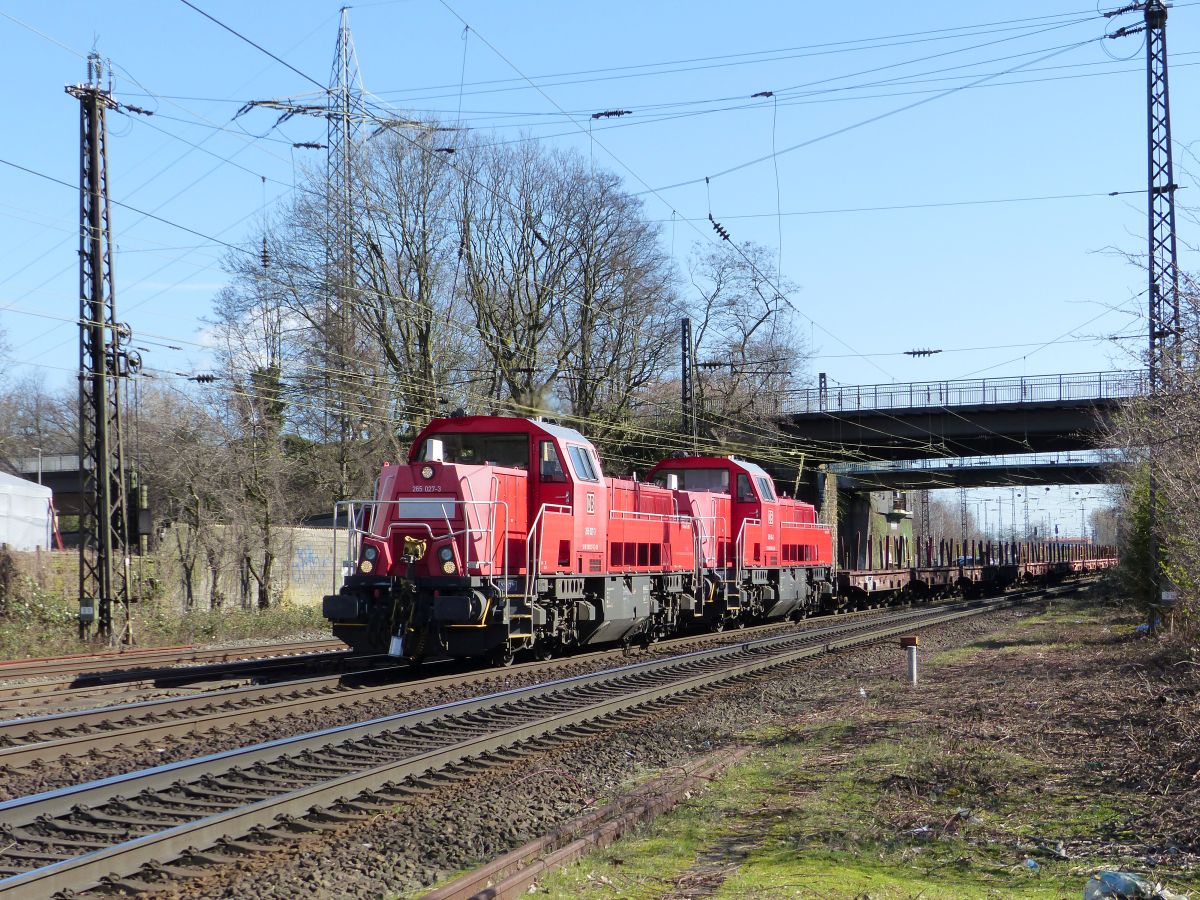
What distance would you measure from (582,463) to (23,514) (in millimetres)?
25400

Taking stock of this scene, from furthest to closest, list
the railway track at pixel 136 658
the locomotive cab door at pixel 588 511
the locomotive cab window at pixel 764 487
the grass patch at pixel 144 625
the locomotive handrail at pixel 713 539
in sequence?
the locomotive cab window at pixel 764 487 < the locomotive handrail at pixel 713 539 < the grass patch at pixel 144 625 < the railway track at pixel 136 658 < the locomotive cab door at pixel 588 511

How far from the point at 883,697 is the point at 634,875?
8.07 meters

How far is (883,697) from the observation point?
1402cm

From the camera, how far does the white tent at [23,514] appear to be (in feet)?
116

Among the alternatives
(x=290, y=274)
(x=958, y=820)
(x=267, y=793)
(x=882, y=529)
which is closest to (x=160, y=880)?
(x=267, y=793)

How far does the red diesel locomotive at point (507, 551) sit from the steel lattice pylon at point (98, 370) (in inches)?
309

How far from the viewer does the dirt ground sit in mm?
6426

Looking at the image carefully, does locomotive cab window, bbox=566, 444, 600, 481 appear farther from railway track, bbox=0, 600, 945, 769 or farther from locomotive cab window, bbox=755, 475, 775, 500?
locomotive cab window, bbox=755, 475, 775, 500

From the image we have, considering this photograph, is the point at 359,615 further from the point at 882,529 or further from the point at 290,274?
the point at 882,529

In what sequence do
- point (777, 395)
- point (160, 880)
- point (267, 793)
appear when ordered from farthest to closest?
1. point (777, 395)
2. point (267, 793)
3. point (160, 880)

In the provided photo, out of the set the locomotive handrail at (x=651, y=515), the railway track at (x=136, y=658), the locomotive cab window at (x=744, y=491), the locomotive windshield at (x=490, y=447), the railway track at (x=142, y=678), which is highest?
the locomotive windshield at (x=490, y=447)

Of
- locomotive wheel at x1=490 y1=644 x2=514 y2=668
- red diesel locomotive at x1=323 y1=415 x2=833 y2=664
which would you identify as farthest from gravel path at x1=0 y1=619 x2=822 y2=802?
locomotive wheel at x1=490 y1=644 x2=514 y2=668

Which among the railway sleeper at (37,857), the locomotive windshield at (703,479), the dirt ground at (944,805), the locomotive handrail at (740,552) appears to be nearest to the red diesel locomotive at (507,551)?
the locomotive handrail at (740,552)

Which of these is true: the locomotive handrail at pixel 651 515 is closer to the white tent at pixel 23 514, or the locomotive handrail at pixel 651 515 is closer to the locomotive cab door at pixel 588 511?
the locomotive cab door at pixel 588 511
